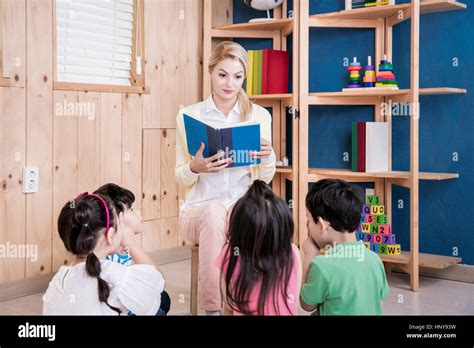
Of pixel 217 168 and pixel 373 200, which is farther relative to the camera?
pixel 373 200

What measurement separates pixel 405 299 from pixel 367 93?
1060 mm

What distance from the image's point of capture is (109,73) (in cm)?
352

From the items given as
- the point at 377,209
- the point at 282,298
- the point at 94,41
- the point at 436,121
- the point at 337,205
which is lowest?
the point at 282,298

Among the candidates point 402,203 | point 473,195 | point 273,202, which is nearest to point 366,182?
point 402,203

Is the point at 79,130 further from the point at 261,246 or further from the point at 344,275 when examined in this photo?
the point at 344,275

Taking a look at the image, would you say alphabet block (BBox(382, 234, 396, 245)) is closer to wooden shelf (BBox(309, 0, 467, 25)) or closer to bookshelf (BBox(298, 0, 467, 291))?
bookshelf (BBox(298, 0, 467, 291))

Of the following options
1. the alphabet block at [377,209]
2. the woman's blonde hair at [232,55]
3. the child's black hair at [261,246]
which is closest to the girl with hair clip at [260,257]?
the child's black hair at [261,246]

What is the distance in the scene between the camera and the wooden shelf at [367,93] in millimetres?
3229

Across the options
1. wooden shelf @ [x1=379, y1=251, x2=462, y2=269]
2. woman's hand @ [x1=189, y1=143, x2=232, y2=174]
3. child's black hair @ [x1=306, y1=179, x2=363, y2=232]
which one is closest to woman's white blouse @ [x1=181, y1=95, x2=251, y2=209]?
woman's hand @ [x1=189, y1=143, x2=232, y2=174]

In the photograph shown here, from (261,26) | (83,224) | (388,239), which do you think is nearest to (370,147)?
(388,239)

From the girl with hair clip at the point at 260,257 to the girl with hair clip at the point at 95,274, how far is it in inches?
9.9

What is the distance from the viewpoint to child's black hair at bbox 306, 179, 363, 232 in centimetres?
200

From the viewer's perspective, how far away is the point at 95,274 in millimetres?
1735

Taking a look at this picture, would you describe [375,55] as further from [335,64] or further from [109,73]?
[109,73]
